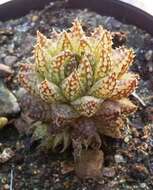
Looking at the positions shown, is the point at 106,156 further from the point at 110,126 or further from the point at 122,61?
the point at 122,61

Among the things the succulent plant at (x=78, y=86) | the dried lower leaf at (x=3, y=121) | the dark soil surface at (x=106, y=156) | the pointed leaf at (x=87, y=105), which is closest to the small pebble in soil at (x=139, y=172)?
the dark soil surface at (x=106, y=156)

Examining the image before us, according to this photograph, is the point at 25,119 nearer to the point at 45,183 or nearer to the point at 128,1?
the point at 45,183

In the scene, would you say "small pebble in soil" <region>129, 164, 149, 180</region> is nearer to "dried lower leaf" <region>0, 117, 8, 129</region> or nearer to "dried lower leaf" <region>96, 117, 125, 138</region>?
"dried lower leaf" <region>96, 117, 125, 138</region>

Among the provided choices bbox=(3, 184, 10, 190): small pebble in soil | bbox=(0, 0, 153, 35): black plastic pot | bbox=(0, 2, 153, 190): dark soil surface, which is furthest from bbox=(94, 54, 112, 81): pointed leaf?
bbox=(0, 0, 153, 35): black plastic pot

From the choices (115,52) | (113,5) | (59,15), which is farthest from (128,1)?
(115,52)

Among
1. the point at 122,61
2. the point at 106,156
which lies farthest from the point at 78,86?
the point at 106,156

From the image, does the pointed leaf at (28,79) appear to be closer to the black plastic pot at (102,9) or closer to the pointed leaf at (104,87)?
the pointed leaf at (104,87)

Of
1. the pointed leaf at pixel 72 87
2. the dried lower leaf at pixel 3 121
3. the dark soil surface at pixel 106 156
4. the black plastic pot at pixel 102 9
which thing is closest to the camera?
the pointed leaf at pixel 72 87

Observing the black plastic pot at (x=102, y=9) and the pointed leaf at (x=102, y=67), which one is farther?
the black plastic pot at (x=102, y=9)
